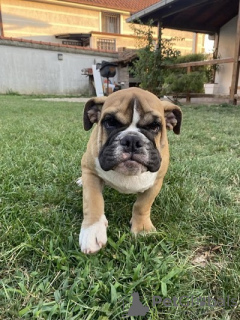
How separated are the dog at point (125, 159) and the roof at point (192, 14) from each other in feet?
30.0

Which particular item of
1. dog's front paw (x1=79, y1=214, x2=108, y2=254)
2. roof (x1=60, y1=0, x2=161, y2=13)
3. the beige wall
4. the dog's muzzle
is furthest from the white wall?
roof (x1=60, y1=0, x2=161, y2=13)

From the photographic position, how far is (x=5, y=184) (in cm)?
248

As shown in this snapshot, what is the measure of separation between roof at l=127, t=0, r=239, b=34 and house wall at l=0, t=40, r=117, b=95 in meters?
8.98

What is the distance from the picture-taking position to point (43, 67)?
19.6 m

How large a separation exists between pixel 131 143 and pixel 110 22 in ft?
88.6

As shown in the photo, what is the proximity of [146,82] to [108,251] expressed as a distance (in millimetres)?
10286

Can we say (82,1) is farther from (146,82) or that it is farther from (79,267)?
(79,267)

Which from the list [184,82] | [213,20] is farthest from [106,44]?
[184,82]

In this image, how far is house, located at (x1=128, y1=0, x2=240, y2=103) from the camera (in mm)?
10062

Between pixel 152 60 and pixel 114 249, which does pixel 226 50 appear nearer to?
pixel 152 60

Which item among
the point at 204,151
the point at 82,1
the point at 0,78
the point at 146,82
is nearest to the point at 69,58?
the point at 0,78

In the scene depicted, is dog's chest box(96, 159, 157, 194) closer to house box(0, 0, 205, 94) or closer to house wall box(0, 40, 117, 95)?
house box(0, 0, 205, 94)

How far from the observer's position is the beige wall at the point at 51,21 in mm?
22141

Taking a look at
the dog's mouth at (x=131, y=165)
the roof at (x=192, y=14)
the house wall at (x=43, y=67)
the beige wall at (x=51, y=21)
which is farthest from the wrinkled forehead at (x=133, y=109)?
the beige wall at (x=51, y=21)
